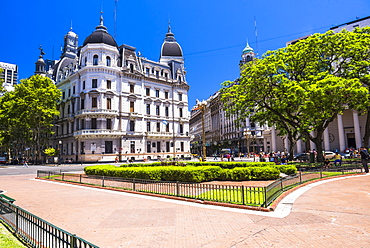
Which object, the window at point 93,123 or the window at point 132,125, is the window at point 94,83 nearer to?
the window at point 93,123

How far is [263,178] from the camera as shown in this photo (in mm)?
16812

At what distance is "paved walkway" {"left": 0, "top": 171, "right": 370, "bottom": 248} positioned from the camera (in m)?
6.18

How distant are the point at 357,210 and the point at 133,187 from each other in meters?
10.5

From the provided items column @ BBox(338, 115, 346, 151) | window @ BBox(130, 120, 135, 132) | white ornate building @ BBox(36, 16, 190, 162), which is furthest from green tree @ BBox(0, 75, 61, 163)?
column @ BBox(338, 115, 346, 151)

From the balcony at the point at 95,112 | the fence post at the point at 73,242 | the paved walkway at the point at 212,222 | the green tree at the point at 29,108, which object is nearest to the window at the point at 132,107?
the balcony at the point at 95,112

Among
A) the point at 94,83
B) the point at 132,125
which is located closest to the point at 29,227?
the point at 94,83

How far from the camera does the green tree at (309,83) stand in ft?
72.5

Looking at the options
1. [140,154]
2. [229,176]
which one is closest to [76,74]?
[140,154]

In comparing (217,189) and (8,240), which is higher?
(8,240)

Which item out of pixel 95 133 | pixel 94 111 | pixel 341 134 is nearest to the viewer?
pixel 95 133

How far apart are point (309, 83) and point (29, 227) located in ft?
82.0

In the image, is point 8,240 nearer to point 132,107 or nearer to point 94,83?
point 94,83

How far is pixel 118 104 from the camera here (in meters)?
53.3

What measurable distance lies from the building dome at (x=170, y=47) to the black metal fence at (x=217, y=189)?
170 ft
